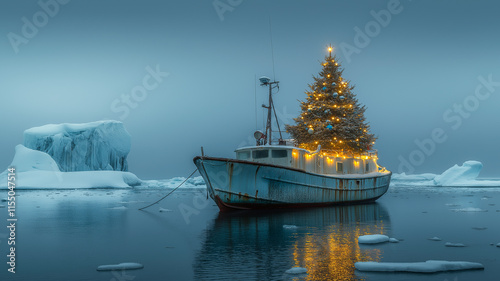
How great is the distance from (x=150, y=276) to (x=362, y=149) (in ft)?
67.7

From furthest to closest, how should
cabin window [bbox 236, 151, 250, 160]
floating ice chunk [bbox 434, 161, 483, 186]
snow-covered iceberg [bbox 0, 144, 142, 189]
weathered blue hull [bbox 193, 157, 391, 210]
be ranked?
floating ice chunk [bbox 434, 161, 483, 186] → snow-covered iceberg [bbox 0, 144, 142, 189] → cabin window [bbox 236, 151, 250, 160] → weathered blue hull [bbox 193, 157, 391, 210]

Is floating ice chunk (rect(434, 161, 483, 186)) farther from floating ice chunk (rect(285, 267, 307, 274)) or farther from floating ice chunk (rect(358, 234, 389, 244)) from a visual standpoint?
floating ice chunk (rect(285, 267, 307, 274))

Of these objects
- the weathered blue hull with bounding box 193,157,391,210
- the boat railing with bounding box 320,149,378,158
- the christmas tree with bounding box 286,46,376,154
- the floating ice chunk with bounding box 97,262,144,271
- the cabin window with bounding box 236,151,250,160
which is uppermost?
the christmas tree with bounding box 286,46,376,154

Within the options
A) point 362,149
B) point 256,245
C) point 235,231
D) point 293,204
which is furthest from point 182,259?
point 362,149

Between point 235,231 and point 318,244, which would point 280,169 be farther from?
point 318,244

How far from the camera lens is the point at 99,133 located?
233 ft

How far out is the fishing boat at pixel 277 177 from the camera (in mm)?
18578

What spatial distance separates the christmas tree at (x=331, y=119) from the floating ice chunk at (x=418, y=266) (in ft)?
54.5

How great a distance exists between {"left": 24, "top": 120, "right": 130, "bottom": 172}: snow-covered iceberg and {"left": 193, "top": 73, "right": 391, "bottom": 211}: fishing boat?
178ft

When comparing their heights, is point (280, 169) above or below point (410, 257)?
above

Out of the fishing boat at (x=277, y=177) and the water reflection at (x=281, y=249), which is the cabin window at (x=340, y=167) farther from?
the water reflection at (x=281, y=249)

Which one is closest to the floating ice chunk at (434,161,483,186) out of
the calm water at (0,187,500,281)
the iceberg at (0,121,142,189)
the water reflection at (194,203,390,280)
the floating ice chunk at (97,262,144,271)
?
the iceberg at (0,121,142,189)

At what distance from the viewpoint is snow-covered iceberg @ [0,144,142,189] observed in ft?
196

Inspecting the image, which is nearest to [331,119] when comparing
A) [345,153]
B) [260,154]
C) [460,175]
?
[345,153]
